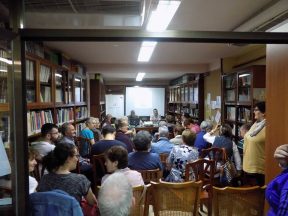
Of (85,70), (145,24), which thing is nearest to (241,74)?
(145,24)

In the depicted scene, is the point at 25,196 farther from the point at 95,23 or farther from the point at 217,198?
the point at 95,23

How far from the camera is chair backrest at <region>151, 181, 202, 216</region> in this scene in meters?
2.21

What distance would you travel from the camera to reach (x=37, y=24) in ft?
9.62

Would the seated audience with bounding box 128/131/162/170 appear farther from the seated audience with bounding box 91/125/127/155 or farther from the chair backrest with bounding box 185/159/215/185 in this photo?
the seated audience with bounding box 91/125/127/155

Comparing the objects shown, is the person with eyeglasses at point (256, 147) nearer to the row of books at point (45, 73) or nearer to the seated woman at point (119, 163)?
the seated woman at point (119, 163)

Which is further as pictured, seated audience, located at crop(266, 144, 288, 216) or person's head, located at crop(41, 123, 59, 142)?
person's head, located at crop(41, 123, 59, 142)

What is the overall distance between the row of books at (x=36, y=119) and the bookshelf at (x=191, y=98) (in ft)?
15.0

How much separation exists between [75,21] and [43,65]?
128 centimetres

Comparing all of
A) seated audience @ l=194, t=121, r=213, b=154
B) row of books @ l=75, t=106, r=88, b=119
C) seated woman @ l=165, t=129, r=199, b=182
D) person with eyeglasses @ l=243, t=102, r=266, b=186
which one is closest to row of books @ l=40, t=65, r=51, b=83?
row of books @ l=75, t=106, r=88, b=119

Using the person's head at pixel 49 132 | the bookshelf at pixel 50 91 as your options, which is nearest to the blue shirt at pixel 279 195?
the bookshelf at pixel 50 91

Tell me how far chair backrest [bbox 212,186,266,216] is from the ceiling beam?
110 cm

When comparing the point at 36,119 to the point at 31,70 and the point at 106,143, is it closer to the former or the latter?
the point at 31,70

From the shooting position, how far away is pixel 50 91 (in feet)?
13.9

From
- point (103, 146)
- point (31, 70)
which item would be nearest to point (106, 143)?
point (103, 146)
